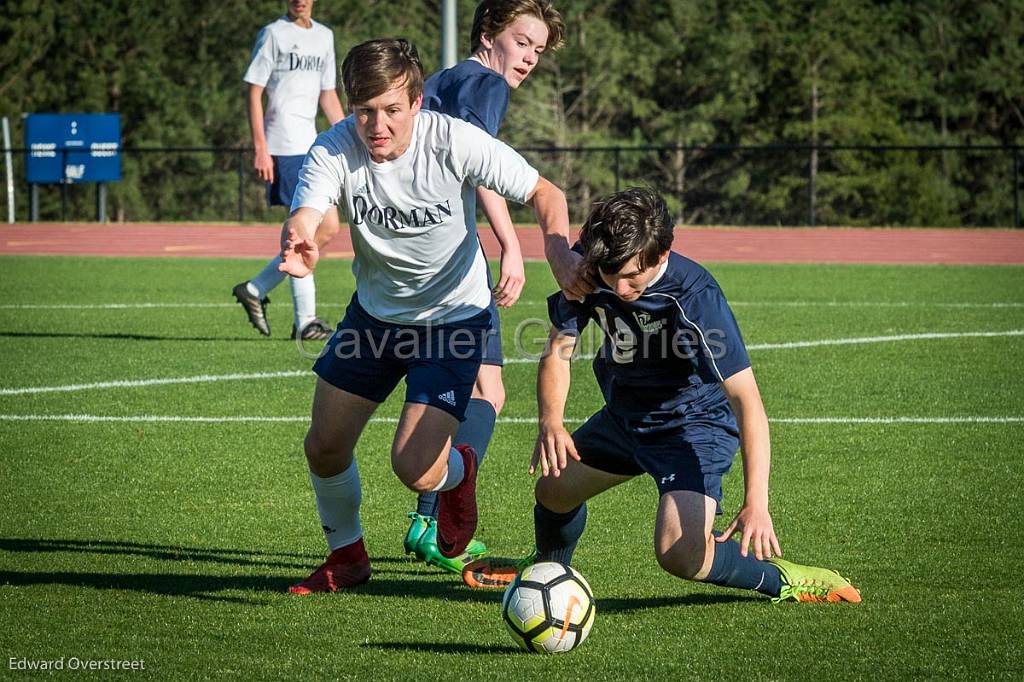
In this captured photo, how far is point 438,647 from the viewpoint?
407 cm

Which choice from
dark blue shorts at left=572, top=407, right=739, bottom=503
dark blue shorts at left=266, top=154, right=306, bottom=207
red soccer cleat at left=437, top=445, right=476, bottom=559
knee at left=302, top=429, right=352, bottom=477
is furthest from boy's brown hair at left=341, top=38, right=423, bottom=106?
dark blue shorts at left=266, top=154, right=306, bottom=207

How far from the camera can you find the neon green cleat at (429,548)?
5.01 m

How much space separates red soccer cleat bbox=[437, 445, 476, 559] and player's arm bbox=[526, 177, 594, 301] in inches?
37.5

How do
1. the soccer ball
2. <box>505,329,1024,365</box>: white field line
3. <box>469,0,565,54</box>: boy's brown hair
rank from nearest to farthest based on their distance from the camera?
the soccer ball → <box>469,0,565,54</box>: boy's brown hair → <box>505,329,1024,365</box>: white field line

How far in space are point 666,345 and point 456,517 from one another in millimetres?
1052

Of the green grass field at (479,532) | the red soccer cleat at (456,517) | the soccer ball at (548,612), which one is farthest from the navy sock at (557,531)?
the soccer ball at (548,612)

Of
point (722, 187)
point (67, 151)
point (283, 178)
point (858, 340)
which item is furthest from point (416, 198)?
point (722, 187)

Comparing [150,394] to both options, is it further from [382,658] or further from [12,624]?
[382,658]

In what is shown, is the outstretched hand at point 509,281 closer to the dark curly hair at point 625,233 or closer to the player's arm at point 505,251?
the player's arm at point 505,251

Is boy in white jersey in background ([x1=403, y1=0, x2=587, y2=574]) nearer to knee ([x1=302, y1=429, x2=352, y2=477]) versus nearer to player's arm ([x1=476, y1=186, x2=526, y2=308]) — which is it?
player's arm ([x1=476, y1=186, x2=526, y2=308])

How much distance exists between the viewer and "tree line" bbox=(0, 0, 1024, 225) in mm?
36281

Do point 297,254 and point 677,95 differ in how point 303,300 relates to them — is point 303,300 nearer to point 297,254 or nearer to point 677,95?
point 297,254

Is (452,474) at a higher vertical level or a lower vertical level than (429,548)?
higher

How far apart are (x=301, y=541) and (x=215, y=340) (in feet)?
18.4
